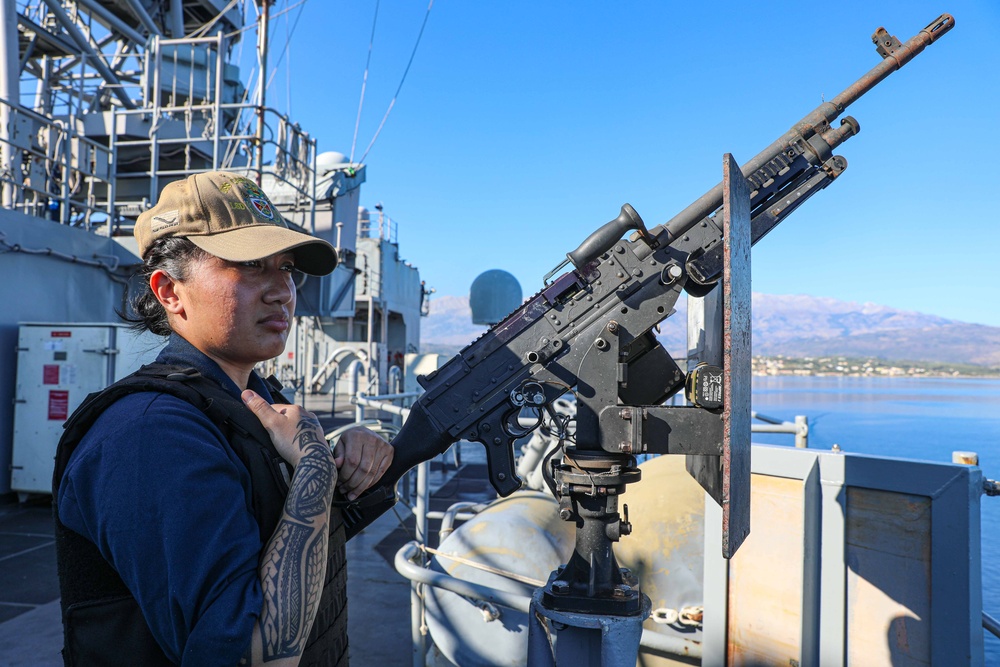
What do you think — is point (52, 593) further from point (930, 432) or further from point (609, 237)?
point (930, 432)

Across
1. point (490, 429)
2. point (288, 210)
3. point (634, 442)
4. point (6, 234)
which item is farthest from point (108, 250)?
point (634, 442)

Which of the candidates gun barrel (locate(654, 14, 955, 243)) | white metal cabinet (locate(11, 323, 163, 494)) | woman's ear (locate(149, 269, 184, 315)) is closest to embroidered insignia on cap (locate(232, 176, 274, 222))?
woman's ear (locate(149, 269, 184, 315))

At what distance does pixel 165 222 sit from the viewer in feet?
4.32

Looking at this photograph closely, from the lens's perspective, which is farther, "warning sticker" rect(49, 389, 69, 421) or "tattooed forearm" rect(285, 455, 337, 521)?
"warning sticker" rect(49, 389, 69, 421)

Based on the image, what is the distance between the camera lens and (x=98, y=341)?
6.78m

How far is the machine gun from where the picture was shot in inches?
78.2

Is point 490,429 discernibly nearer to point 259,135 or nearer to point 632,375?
point 632,375

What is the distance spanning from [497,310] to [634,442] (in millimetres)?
15262

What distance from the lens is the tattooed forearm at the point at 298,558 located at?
38.6 inches

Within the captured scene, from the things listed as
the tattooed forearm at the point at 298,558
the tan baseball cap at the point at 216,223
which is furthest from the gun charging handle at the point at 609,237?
the tattooed forearm at the point at 298,558

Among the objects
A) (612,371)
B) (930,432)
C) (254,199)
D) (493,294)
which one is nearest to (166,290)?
(254,199)

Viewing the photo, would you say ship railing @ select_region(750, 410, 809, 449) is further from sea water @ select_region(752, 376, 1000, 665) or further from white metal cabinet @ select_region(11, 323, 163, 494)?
white metal cabinet @ select_region(11, 323, 163, 494)

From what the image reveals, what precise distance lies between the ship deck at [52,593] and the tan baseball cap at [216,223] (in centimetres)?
219

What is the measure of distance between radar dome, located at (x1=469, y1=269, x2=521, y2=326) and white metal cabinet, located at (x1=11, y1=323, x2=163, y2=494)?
442 inches
